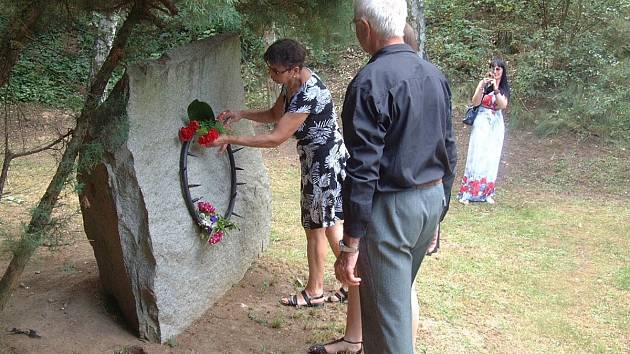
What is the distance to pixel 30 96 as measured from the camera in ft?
11.5

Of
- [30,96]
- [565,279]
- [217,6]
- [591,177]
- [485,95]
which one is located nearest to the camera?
[217,6]

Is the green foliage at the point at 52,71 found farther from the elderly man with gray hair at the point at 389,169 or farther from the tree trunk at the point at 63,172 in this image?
the elderly man with gray hair at the point at 389,169

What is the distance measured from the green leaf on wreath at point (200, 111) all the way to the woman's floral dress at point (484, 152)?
429 cm

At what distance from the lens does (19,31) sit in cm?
303

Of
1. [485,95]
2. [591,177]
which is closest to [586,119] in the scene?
[591,177]

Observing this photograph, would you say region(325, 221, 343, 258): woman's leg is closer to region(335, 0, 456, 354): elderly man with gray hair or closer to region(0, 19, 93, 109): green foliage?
region(335, 0, 456, 354): elderly man with gray hair

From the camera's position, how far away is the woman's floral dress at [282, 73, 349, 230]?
12.1ft

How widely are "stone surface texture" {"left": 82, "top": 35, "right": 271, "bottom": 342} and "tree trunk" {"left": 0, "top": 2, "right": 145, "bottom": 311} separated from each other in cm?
16

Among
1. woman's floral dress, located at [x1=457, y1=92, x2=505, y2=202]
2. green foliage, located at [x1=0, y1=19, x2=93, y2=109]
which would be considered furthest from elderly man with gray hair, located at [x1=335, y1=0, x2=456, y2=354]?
woman's floral dress, located at [x1=457, y1=92, x2=505, y2=202]

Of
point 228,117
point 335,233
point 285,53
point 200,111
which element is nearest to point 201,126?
point 200,111

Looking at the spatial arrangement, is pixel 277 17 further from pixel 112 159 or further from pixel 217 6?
pixel 112 159

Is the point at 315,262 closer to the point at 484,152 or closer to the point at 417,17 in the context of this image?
the point at 417,17

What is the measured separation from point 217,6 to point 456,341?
2.34 metres

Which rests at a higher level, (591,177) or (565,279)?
(591,177)
